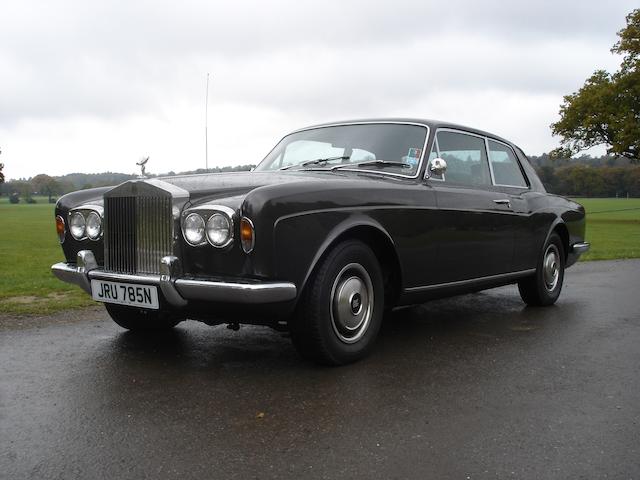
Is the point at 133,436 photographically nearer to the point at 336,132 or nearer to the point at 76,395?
the point at 76,395

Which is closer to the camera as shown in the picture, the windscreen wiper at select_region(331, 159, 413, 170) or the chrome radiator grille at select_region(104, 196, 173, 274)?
the chrome radiator grille at select_region(104, 196, 173, 274)

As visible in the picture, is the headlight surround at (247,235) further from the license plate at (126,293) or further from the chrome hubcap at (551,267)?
the chrome hubcap at (551,267)

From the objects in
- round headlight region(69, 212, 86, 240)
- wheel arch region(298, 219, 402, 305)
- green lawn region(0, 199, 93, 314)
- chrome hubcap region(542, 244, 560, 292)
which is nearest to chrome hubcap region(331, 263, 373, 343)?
wheel arch region(298, 219, 402, 305)

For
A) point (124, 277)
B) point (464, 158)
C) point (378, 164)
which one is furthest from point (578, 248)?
point (124, 277)

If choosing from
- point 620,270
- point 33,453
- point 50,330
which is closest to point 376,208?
point 33,453

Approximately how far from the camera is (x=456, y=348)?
4.48 metres

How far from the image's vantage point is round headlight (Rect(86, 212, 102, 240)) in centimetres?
419

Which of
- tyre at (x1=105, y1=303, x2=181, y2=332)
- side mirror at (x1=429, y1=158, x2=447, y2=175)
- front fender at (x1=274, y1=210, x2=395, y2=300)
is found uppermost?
side mirror at (x1=429, y1=158, x2=447, y2=175)

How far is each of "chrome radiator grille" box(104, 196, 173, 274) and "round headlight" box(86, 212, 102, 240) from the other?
5.8 inches

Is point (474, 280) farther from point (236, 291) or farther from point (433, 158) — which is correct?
point (236, 291)

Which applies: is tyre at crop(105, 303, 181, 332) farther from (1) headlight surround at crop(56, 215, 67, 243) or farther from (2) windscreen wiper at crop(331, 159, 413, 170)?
(2) windscreen wiper at crop(331, 159, 413, 170)

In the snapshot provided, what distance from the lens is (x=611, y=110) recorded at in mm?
32344

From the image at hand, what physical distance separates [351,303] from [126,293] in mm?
1390

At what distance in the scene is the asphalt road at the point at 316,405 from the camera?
251 centimetres
